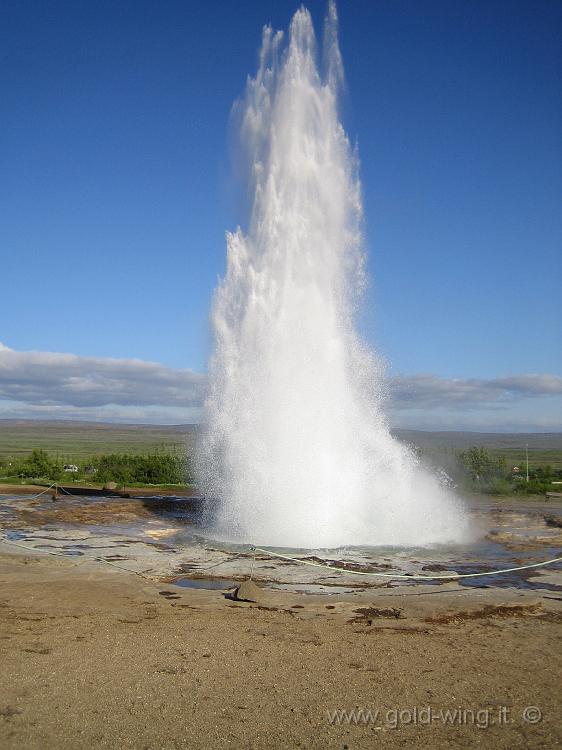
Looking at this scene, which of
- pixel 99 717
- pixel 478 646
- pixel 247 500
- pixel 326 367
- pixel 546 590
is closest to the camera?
pixel 99 717

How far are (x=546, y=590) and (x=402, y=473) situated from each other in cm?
734

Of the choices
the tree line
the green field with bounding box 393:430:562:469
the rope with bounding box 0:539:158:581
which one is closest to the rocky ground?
the rope with bounding box 0:539:158:581

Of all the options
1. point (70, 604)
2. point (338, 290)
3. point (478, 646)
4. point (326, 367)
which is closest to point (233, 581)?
point (70, 604)

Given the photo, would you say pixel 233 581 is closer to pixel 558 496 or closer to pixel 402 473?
pixel 402 473

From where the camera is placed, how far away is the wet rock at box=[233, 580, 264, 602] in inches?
376

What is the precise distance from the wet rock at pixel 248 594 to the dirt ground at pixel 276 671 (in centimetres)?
11

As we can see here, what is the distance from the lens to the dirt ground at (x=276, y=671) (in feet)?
16.8

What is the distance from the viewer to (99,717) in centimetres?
530

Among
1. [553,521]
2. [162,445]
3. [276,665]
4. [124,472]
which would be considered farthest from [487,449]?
[276,665]

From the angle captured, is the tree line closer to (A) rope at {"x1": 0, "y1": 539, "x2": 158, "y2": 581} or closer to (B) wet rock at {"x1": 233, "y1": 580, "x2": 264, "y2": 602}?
(A) rope at {"x1": 0, "y1": 539, "x2": 158, "y2": 581}

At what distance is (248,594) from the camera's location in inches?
Answer: 377

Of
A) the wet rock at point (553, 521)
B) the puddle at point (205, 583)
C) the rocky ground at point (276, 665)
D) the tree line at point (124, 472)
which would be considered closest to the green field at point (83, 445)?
the puddle at point (205, 583)

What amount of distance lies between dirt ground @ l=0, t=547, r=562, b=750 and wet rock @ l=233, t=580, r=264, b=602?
110 mm
